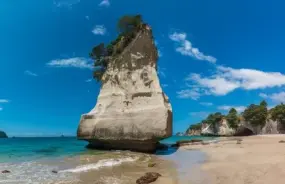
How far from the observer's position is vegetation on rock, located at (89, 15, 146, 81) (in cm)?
2444

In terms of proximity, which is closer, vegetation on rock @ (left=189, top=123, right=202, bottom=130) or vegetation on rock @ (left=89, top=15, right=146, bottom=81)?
vegetation on rock @ (left=89, top=15, right=146, bottom=81)

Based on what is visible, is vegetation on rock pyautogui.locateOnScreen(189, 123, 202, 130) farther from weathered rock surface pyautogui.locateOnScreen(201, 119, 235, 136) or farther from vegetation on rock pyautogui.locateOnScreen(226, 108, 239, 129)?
vegetation on rock pyautogui.locateOnScreen(226, 108, 239, 129)

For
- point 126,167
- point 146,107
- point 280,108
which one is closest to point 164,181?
point 126,167

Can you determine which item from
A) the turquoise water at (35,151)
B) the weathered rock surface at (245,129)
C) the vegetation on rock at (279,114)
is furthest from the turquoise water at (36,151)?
the weathered rock surface at (245,129)

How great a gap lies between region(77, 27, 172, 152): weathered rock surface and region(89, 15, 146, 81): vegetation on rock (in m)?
0.85

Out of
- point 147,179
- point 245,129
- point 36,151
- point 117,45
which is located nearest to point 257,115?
point 245,129

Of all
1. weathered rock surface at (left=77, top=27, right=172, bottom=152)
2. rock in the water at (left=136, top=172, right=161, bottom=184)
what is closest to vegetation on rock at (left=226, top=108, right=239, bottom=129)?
weathered rock surface at (left=77, top=27, right=172, bottom=152)

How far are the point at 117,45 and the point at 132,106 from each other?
6671mm

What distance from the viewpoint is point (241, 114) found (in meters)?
73.2

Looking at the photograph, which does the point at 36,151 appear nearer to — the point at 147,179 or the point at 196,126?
the point at 147,179

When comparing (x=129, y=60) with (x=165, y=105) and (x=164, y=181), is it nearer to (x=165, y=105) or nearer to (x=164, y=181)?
(x=165, y=105)

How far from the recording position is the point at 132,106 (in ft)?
71.6

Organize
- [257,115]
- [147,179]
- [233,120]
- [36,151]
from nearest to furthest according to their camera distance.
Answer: [147,179] < [36,151] < [257,115] < [233,120]

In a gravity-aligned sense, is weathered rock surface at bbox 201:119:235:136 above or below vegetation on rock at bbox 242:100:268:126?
below
